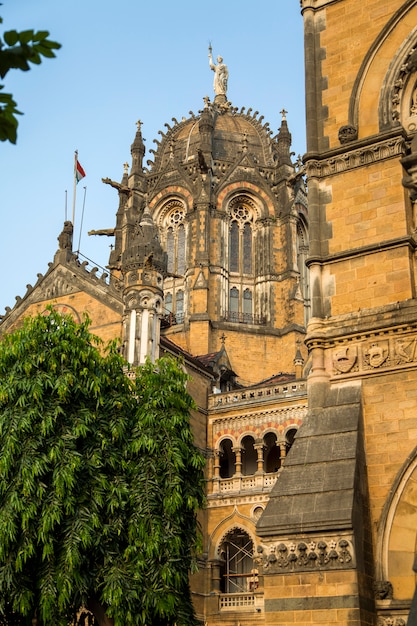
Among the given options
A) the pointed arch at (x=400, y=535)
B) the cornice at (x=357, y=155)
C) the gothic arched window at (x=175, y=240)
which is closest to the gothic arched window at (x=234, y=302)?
the gothic arched window at (x=175, y=240)

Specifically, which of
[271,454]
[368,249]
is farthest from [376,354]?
[271,454]

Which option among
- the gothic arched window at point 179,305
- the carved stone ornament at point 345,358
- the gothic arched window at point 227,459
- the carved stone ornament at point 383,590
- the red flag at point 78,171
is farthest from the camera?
the gothic arched window at point 179,305

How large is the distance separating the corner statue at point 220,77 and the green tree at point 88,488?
3776 centimetres

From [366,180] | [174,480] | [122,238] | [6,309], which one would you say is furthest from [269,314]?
[366,180]

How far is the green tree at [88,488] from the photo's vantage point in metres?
15.5

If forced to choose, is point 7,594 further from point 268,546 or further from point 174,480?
point 268,546

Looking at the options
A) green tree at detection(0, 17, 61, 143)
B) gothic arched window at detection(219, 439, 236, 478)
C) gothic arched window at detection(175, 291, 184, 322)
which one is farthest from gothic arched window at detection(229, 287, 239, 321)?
green tree at detection(0, 17, 61, 143)

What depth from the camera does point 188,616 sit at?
1658cm

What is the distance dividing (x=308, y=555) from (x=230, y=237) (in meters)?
35.8

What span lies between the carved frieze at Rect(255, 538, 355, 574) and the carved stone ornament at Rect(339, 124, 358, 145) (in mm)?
5894

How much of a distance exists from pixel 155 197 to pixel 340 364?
35.9m

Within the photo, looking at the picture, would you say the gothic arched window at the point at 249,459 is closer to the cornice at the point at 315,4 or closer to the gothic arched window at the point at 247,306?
the gothic arched window at the point at 247,306

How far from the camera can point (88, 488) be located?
53.7ft

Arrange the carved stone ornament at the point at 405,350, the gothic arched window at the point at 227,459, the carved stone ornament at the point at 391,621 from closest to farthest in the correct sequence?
1. the carved stone ornament at the point at 391,621
2. the carved stone ornament at the point at 405,350
3. the gothic arched window at the point at 227,459
